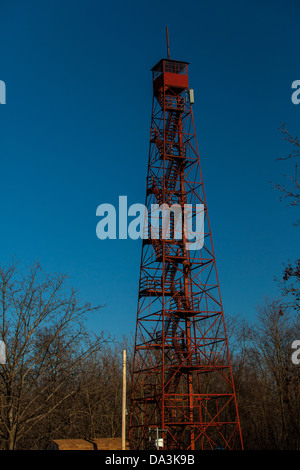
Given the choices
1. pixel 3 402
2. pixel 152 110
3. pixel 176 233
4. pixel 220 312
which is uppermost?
pixel 152 110

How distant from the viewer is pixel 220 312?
1332 inches

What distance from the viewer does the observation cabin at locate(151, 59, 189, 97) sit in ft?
128

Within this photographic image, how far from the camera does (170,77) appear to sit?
3919cm

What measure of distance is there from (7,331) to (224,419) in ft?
135

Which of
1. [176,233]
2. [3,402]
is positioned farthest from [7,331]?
[176,233]

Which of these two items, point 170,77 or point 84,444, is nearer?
point 84,444

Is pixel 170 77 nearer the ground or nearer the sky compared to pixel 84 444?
nearer the sky

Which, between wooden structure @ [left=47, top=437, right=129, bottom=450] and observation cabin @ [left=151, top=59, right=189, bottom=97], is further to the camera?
observation cabin @ [left=151, top=59, right=189, bottom=97]

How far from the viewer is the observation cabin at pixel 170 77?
39062 millimetres

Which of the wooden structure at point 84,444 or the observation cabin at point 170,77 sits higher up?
the observation cabin at point 170,77

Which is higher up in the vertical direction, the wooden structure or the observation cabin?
the observation cabin

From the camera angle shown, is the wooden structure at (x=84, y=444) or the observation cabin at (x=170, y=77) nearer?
the wooden structure at (x=84, y=444)
